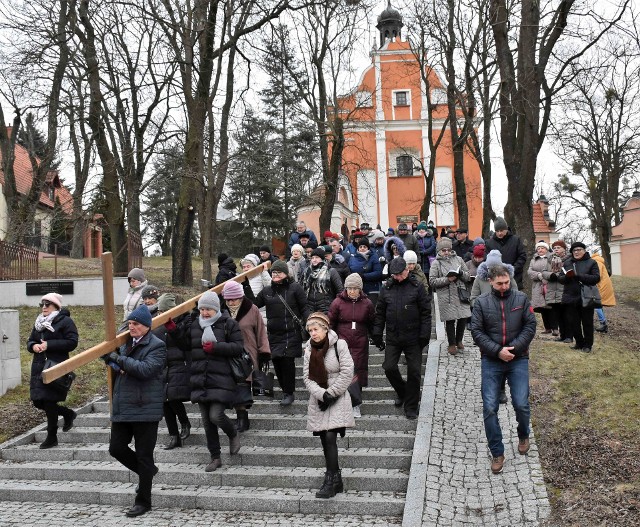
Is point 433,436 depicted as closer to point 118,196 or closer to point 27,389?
point 27,389

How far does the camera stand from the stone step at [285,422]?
831 cm

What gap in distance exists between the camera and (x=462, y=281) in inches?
421

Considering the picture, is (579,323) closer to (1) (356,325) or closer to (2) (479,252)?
(2) (479,252)

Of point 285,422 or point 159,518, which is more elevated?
point 285,422

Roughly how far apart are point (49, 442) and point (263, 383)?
107 inches

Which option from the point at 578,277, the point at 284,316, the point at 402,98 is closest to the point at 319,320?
the point at 284,316

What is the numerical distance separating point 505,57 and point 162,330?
1053cm

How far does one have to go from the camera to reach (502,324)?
7102 mm

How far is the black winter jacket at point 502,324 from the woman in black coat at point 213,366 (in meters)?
2.51

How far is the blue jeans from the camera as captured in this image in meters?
6.98

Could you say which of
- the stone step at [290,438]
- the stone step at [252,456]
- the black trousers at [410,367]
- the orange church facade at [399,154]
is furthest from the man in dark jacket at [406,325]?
the orange church facade at [399,154]

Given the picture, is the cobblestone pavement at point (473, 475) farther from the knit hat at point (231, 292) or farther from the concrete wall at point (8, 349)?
the concrete wall at point (8, 349)

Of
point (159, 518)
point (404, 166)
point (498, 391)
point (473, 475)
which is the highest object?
point (404, 166)

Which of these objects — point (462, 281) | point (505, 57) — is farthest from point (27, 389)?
point (505, 57)
